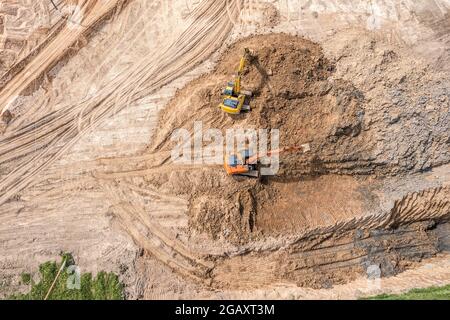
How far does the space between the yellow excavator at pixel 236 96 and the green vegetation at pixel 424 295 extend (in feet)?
23.7

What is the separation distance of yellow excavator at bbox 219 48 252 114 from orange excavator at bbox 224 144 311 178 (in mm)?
1497

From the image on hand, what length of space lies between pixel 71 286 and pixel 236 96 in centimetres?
811

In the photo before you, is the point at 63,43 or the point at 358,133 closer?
the point at 358,133

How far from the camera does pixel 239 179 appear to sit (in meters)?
13.0

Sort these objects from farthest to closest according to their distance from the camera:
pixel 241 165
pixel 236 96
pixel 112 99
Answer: pixel 112 99
pixel 236 96
pixel 241 165

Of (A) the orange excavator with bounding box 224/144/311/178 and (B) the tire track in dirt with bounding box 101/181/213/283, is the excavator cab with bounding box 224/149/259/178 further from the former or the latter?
(B) the tire track in dirt with bounding box 101/181/213/283

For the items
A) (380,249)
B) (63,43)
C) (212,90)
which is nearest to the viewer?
(380,249)

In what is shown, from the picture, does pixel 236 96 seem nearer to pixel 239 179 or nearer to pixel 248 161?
pixel 248 161

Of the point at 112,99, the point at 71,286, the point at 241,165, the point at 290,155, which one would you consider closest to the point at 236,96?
the point at 241,165

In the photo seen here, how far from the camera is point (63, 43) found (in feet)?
48.3

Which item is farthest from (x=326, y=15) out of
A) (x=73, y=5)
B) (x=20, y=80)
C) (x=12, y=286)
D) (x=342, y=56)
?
(x=12, y=286)

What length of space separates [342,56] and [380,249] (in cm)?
685

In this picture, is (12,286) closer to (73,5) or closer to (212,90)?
(212,90)
